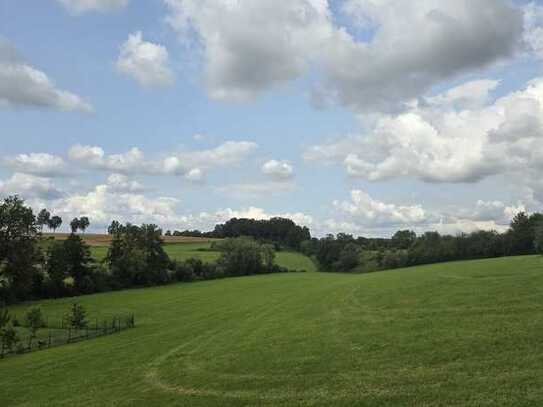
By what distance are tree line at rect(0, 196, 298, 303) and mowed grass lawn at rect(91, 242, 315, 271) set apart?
8304mm

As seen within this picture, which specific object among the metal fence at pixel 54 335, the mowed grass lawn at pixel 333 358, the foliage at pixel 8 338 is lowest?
the metal fence at pixel 54 335

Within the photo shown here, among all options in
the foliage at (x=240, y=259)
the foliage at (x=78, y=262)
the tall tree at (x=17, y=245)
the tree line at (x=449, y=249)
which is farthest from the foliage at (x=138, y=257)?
the tree line at (x=449, y=249)

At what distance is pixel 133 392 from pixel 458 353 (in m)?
15.1

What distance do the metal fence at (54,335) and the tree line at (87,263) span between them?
2307cm

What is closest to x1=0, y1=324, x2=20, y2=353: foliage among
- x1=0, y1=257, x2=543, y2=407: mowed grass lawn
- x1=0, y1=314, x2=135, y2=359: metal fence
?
x1=0, y1=314, x2=135, y2=359: metal fence

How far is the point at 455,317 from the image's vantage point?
31.4m

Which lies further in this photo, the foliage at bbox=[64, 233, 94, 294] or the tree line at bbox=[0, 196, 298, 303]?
the foliage at bbox=[64, 233, 94, 294]

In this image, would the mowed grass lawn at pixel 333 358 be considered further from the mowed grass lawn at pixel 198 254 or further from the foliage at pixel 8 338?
the mowed grass lawn at pixel 198 254

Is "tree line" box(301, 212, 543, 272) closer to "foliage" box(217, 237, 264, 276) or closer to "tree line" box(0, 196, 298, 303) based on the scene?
"tree line" box(0, 196, 298, 303)

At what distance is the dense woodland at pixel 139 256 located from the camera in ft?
289

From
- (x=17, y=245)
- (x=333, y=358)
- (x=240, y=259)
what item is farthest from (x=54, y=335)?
(x=240, y=259)

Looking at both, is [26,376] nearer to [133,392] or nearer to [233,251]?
[133,392]

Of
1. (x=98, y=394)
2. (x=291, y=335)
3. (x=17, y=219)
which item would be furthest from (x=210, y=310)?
(x=17, y=219)

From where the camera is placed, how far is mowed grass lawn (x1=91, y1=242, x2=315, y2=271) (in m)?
142
